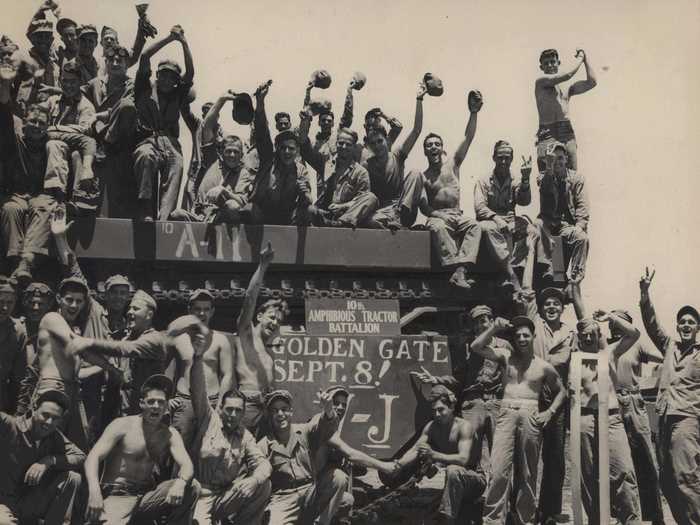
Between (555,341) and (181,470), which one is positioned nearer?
(181,470)

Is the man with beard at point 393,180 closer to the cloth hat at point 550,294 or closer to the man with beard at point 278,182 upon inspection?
the man with beard at point 278,182

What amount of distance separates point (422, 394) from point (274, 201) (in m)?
2.87

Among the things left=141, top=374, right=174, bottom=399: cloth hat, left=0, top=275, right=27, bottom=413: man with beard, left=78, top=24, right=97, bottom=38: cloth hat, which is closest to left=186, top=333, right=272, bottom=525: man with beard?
left=141, top=374, right=174, bottom=399: cloth hat

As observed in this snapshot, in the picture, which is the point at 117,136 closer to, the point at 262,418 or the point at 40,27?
the point at 40,27

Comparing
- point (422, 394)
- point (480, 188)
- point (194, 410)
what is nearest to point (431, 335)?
point (422, 394)

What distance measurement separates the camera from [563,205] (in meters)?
17.5

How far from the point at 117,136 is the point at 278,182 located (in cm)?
194

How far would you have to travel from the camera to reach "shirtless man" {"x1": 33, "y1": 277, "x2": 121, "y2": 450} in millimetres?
13719

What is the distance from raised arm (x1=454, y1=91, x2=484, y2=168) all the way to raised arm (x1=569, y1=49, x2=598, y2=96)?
1.56 meters

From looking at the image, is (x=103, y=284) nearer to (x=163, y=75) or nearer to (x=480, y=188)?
(x=163, y=75)

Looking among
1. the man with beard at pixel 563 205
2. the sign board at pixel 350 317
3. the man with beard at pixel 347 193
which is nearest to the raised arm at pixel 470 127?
the man with beard at pixel 563 205

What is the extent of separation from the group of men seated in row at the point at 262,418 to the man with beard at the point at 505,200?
75cm

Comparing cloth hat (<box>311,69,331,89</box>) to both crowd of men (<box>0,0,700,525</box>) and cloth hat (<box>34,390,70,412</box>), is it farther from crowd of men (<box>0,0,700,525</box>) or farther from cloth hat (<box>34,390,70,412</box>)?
cloth hat (<box>34,390,70,412</box>)

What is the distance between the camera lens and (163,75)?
55.1 feet
